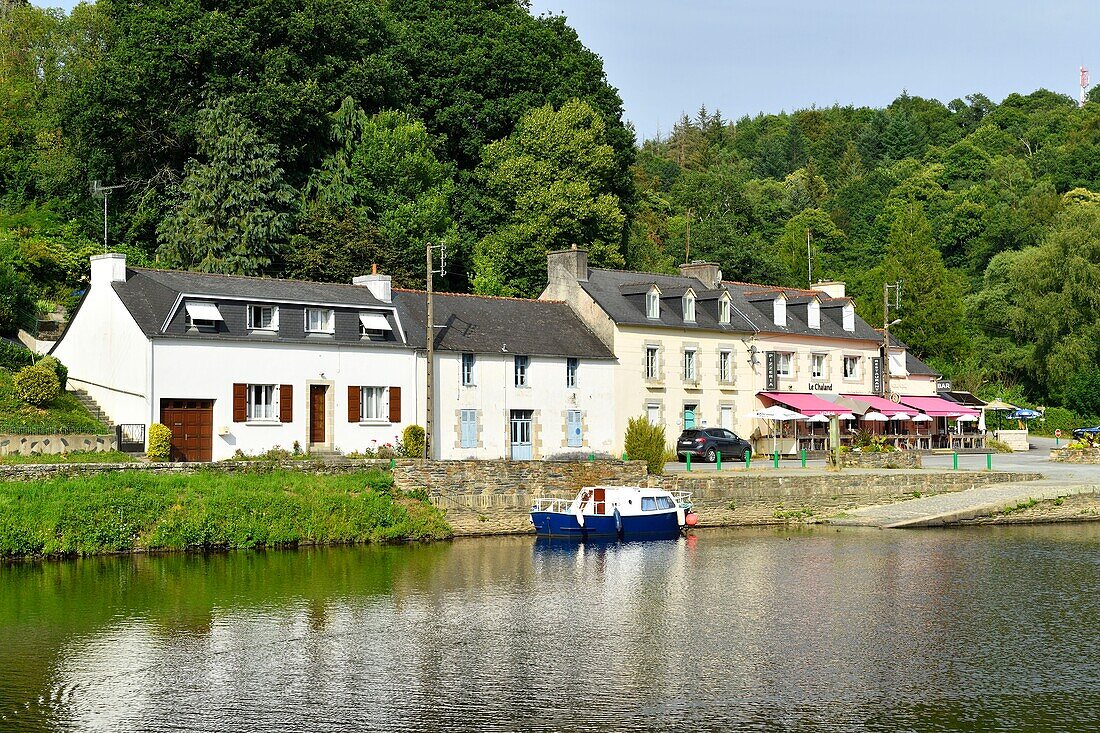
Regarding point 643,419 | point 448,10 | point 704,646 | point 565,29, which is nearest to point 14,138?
point 448,10

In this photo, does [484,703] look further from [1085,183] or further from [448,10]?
[1085,183]

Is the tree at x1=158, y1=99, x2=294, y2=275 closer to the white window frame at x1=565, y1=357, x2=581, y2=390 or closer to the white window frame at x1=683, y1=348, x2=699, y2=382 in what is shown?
the white window frame at x1=565, y1=357, x2=581, y2=390

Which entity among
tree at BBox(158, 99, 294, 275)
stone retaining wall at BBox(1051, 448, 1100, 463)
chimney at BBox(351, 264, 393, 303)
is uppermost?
tree at BBox(158, 99, 294, 275)

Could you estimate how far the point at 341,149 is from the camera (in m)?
67.9

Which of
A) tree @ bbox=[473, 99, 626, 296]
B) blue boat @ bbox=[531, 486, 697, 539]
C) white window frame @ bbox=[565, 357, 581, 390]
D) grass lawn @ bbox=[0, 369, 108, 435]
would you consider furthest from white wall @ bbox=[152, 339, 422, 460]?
tree @ bbox=[473, 99, 626, 296]

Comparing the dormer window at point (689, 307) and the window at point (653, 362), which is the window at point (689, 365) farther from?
the window at point (653, 362)

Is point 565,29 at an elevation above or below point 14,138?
above

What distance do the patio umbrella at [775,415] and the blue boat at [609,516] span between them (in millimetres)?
19776

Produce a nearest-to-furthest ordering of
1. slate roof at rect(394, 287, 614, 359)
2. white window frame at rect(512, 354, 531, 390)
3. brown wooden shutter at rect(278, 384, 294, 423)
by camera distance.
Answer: brown wooden shutter at rect(278, 384, 294, 423) < slate roof at rect(394, 287, 614, 359) < white window frame at rect(512, 354, 531, 390)

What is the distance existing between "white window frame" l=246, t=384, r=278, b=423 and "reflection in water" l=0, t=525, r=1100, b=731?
949cm

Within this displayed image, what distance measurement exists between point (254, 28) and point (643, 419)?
32004 millimetres

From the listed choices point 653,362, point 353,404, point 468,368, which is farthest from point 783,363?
point 353,404

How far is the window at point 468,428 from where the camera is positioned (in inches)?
1993

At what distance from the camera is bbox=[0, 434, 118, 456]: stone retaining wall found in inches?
1447
